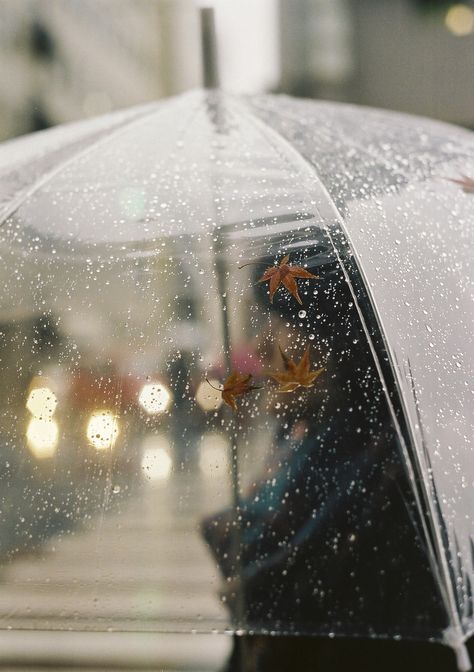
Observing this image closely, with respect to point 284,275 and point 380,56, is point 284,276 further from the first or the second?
point 380,56

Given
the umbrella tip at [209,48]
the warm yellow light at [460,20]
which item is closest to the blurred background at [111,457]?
the umbrella tip at [209,48]

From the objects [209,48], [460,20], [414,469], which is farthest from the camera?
[460,20]

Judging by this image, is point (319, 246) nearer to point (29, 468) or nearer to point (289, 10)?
point (29, 468)

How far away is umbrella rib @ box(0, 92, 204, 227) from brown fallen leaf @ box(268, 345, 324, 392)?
2.48 feet

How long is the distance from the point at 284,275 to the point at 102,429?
19.0 inches

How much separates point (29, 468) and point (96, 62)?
3029cm

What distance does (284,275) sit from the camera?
1.63 meters

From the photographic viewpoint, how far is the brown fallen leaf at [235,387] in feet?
5.01

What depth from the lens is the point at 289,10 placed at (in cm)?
2341

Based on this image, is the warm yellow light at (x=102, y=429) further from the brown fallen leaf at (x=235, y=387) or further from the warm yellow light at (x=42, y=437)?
the brown fallen leaf at (x=235, y=387)

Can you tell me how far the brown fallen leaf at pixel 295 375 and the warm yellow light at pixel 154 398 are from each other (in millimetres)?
211

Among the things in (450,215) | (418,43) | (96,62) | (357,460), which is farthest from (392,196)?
(96,62)

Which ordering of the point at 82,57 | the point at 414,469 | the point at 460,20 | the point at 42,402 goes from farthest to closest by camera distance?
1. the point at 82,57
2. the point at 460,20
3. the point at 42,402
4. the point at 414,469

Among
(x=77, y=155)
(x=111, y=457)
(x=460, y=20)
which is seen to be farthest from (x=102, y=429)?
(x=460, y=20)
